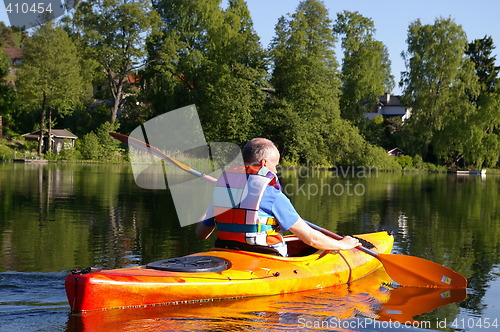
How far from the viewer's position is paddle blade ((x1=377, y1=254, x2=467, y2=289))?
7328 millimetres

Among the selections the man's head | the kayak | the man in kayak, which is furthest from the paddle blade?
the man's head

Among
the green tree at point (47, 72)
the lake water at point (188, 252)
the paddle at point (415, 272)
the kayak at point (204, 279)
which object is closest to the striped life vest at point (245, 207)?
the kayak at point (204, 279)

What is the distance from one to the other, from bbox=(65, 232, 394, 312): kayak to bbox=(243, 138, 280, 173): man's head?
0.96m

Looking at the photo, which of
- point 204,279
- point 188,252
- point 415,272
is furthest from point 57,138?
point 204,279

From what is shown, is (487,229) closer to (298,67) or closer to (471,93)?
(298,67)

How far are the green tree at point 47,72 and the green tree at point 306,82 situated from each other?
14178mm

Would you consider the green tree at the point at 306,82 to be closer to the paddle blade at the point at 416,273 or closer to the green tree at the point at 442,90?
the green tree at the point at 442,90

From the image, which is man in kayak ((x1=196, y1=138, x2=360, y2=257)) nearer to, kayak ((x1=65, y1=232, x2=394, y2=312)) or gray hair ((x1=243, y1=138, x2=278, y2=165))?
gray hair ((x1=243, y1=138, x2=278, y2=165))

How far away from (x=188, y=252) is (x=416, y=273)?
340cm

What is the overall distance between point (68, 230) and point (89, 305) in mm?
5563

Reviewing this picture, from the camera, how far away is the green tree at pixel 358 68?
52750mm

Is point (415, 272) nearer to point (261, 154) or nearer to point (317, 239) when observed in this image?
point (317, 239)

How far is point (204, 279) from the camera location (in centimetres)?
588

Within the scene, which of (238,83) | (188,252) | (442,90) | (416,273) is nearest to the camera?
(416,273)
